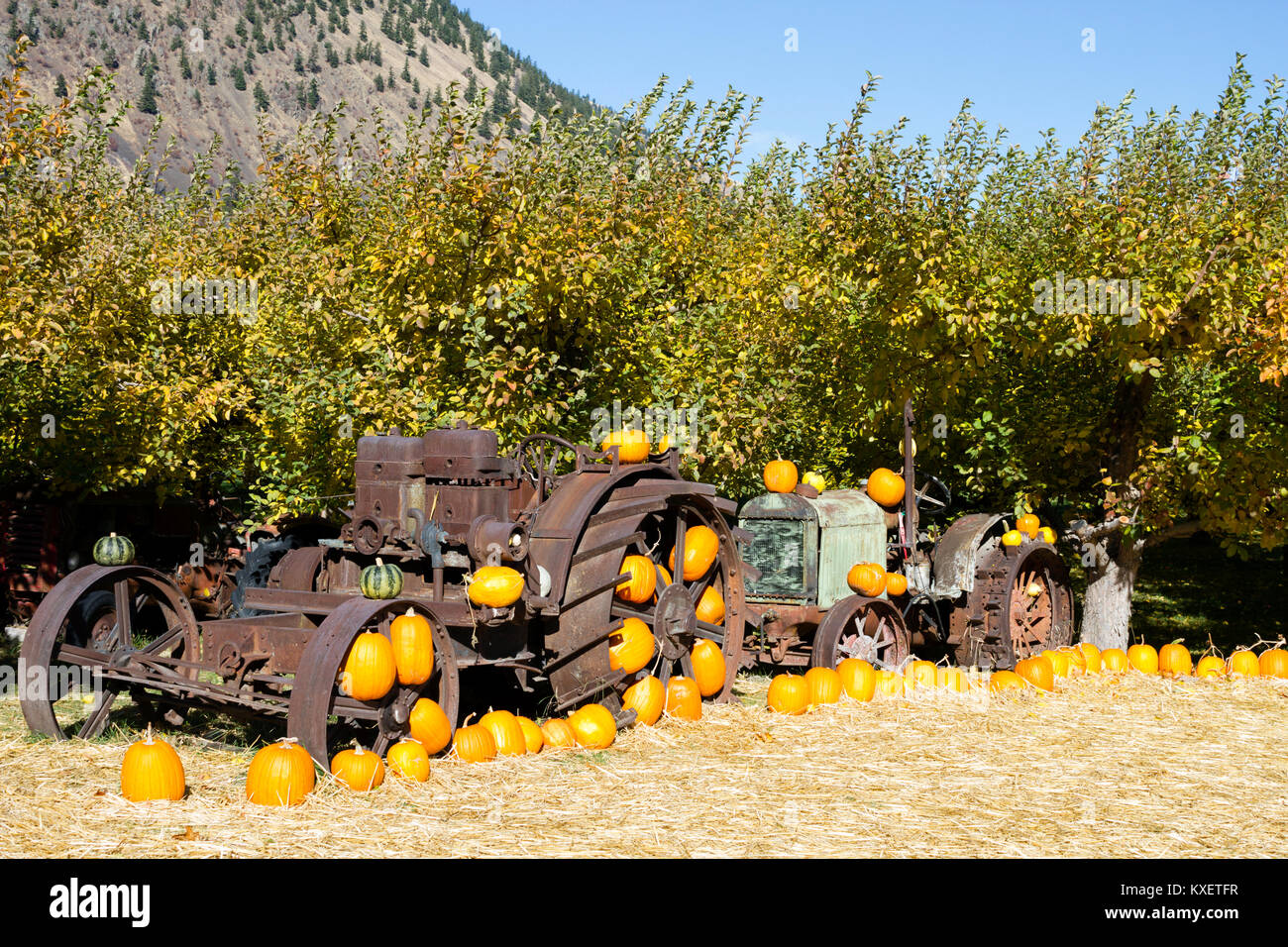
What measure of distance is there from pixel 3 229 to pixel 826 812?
890 cm

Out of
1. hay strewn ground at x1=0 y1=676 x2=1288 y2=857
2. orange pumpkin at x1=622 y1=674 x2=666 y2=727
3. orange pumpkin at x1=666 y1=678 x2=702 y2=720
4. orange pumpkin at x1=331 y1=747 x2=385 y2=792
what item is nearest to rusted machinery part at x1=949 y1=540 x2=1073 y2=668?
hay strewn ground at x1=0 y1=676 x2=1288 y2=857

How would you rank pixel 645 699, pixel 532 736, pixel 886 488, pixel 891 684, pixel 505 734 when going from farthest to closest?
pixel 886 488
pixel 891 684
pixel 645 699
pixel 532 736
pixel 505 734

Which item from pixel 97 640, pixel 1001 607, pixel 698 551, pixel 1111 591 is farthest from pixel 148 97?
pixel 698 551

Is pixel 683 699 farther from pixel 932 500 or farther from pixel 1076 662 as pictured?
pixel 1076 662

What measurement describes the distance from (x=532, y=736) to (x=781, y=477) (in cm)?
412

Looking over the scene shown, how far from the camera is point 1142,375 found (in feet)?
39.9

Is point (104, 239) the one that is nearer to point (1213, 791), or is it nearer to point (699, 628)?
point (699, 628)

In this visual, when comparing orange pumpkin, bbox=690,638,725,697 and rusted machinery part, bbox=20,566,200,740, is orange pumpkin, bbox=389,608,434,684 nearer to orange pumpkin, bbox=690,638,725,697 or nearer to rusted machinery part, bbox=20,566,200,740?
rusted machinery part, bbox=20,566,200,740

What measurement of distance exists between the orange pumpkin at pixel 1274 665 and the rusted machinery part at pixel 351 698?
8531 millimetres

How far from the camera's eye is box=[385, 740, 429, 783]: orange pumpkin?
6.48 meters

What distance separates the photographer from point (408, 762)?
21.3 feet

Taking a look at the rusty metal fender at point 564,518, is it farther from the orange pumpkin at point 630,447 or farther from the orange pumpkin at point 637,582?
the orange pumpkin at point 637,582

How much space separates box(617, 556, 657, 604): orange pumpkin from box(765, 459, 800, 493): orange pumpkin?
2512mm

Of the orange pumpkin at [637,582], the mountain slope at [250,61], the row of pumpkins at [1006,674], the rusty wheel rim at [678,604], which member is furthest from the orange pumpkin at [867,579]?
the mountain slope at [250,61]
